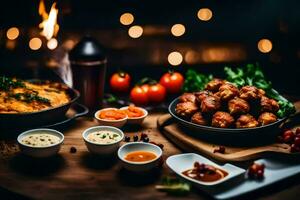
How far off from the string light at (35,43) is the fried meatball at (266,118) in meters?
3.05

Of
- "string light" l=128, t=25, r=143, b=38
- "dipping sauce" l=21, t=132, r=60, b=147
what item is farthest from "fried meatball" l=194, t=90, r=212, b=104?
"string light" l=128, t=25, r=143, b=38

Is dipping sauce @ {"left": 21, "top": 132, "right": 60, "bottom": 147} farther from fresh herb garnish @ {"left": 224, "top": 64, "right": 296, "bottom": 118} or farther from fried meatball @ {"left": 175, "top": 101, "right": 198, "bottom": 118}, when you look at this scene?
fresh herb garnish @ {"left": 224, "top": 64, "right": 296, "bottom": 118}

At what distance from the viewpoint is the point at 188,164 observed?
3.62m

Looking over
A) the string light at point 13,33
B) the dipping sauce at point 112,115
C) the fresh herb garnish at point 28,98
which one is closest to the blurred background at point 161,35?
the string light at point 13,33

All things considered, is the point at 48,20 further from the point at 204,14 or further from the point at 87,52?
the point at 204,14

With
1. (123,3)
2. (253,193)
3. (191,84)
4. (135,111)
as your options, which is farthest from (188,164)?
(123,3)

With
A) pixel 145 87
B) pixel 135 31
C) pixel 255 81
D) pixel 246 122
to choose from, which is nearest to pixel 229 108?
pixel 246 122

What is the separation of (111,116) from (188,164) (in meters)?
1.12

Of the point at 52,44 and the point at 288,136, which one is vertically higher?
the point at 52,44

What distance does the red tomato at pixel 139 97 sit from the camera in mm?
5180

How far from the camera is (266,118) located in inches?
157

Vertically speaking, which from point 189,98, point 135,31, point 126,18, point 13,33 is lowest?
point 189,98

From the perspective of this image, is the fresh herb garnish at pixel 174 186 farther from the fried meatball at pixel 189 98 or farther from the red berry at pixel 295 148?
the fried meatball at pixel 189 98

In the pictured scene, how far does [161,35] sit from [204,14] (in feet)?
2.09
